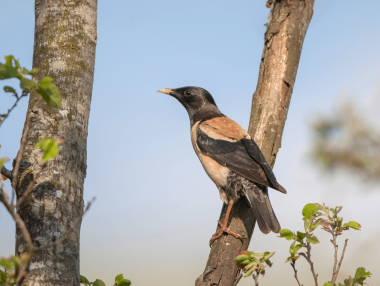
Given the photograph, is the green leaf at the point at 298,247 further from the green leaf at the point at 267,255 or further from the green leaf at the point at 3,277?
the green leaf at the point at 3,277

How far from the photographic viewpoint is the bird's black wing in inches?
175

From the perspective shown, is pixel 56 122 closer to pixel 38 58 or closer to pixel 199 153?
pixel 38 58

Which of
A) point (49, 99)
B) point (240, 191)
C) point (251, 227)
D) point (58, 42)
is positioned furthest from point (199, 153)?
point (49, 99)

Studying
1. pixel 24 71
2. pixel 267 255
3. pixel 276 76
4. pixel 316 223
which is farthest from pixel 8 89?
pixel 276 76

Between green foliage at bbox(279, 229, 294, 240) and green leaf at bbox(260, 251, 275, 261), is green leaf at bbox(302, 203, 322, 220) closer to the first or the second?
green foliage at bbox(279, 229, 294, 240)

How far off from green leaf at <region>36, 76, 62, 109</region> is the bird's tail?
3091 millimetres

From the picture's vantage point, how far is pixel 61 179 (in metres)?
3.01

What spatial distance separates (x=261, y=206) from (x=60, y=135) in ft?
8.78

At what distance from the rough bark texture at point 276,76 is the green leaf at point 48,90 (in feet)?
10.7

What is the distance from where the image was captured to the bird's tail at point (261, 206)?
4160mm

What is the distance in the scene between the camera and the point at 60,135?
126 inches

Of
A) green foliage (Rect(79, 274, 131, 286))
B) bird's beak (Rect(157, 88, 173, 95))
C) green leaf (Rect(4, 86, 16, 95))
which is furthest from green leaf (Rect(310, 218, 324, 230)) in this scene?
bird's beak (Rect(157, 88, 173, 95))

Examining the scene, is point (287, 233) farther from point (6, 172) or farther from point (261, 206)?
point (6, 172)

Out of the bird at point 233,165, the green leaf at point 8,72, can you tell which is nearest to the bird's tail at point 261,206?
the bird at point 233,165
